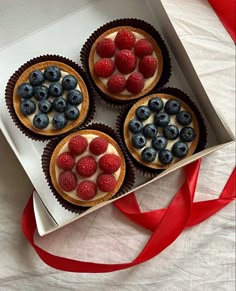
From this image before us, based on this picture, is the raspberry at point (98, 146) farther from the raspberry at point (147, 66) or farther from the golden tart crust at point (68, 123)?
the raspberry at point (147, 66)

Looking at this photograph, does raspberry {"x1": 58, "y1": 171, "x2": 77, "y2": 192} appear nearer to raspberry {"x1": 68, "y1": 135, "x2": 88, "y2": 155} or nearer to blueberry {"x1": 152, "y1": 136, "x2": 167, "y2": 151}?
raspberry {"x1": 68, "y1": 135, "x2": 88, "y2": 155}

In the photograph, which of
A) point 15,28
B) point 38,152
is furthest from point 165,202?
point 15,28

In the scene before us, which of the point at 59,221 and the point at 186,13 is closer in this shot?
the point at 59,221

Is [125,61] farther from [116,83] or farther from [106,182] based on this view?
[106,182]

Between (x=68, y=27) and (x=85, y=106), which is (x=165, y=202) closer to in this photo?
(x=85, y=106)

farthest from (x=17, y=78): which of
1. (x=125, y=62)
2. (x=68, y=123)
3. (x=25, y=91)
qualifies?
(x=125, y=62)

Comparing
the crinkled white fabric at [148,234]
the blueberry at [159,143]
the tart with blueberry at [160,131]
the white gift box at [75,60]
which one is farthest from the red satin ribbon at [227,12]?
the blueberry at [159,143]
